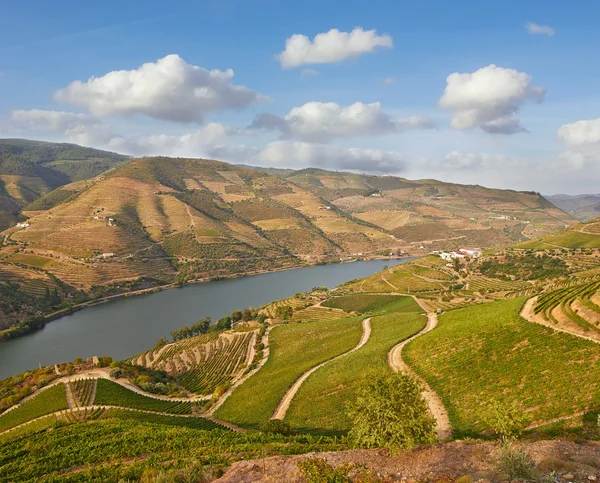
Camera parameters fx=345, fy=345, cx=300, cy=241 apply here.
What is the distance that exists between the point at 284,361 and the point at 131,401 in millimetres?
24417

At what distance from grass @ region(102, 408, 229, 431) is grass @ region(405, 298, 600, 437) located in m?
25.9

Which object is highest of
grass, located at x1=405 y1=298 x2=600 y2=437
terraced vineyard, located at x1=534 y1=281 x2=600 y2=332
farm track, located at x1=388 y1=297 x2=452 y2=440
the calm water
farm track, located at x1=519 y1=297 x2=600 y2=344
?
terraced vineyard, located at x1=534 y1=281 x2=600 y2=332

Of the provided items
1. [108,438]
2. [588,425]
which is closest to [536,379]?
[588,425]

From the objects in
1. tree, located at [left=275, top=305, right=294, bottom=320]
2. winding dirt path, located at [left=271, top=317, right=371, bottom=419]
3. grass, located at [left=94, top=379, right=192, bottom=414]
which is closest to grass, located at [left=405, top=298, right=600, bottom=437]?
winding dirt path, located at [left=271, top=317, right=371, bottom=419]

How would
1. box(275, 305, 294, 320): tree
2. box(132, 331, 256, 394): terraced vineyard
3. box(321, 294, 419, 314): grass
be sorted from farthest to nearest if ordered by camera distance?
box(275, 305, 294, 320): tree < box(321, 294, 419, 314): grass < box(132, 331, 256, 394): terraced vineyard

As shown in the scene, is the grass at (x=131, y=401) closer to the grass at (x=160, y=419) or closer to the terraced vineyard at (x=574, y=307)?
the grass at (x=160, y=419)

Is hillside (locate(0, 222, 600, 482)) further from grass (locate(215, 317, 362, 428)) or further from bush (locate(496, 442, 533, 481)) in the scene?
bush (locate(496, 442, 533, 481))

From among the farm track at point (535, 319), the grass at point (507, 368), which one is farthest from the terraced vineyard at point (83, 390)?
the farm track at point (535, 319)

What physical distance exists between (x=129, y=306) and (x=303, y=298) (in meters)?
69.9

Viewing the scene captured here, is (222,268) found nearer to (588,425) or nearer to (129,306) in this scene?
(129,306)

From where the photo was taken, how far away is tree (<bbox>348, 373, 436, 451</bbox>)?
19984 millimetres

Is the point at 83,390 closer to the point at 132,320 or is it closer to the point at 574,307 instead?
the point at 574,307

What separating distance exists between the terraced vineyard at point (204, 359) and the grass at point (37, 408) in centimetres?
1952

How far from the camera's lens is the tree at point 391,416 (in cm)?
1998
